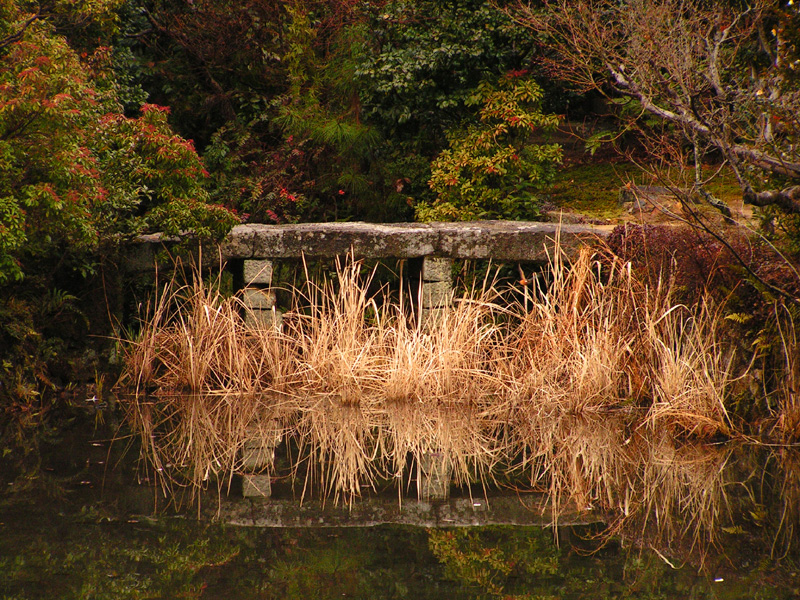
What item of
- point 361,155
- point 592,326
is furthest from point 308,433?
point 361,155

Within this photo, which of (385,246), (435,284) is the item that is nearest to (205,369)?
(385,246)

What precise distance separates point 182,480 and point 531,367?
10.7 feet

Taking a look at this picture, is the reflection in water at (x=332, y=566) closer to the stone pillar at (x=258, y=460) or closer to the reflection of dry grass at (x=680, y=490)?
the reflection of dry grass at (x=680, y=490)

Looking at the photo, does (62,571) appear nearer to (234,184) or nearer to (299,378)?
(299,378)

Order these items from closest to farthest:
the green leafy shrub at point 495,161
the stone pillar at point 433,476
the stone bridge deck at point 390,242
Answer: the stone pillar at point 433,476
the stone bridge deck at point 390,242
the green leafy shrub at point 495,161

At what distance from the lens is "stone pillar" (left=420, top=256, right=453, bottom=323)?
8156 millimetres

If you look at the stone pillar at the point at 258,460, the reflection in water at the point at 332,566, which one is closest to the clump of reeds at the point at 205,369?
the stone pillar at the point at 258,460

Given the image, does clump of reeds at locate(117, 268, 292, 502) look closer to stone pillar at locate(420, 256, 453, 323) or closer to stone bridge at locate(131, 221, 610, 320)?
stone bridge at locate(131, 221, 610, 320)

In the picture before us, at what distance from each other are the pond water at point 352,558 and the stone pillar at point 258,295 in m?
3.61

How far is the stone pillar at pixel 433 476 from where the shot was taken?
188 inches

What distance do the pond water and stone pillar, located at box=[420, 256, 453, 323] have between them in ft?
12.9

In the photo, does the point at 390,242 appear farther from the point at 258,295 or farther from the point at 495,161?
the point at 495,161

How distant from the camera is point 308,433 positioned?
618 centimetres

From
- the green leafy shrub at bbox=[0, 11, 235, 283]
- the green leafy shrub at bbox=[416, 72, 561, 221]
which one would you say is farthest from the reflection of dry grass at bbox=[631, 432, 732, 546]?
the green leafy shrub at bbox=[416, 72, 561, 221]
